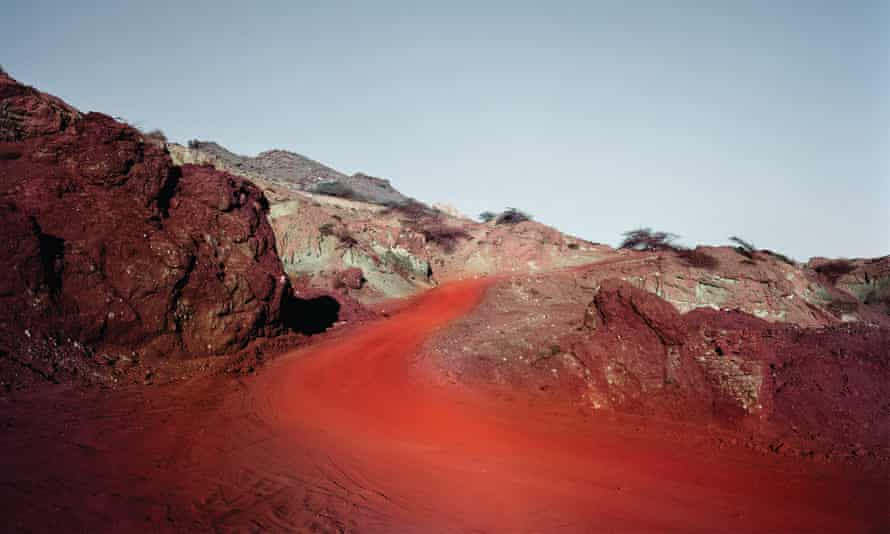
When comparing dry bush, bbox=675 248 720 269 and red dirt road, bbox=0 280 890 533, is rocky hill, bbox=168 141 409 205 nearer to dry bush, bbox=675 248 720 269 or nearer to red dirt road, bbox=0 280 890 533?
Answer: dry bush, bbox=675 248 720 269

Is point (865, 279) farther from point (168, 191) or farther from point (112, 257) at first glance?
point (112, 257)

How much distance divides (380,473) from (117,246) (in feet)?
21.6

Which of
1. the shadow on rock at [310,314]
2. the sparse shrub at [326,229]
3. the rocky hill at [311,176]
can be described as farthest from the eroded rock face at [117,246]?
Result: the rocky hill at [311,176]

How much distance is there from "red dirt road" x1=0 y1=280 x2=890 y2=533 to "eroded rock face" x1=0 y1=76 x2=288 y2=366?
69.1 inches

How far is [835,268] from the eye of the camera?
21.9 meters

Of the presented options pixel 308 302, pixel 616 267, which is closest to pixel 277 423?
pixel 308 302

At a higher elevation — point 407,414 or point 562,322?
point 562,322

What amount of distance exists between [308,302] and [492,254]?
49.4ft

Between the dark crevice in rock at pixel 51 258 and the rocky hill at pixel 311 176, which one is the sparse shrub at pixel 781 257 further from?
the rocky hill at pixel 311 176

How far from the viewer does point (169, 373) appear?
791 cm

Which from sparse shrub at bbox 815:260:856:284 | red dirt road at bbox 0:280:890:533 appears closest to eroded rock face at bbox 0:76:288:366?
red dirt road at bbox 0:280:890:533

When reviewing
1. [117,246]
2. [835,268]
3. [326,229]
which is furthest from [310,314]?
[835,268]

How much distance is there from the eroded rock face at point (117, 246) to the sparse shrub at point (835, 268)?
77.4 ft

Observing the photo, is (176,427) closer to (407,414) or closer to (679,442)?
(407,414)
